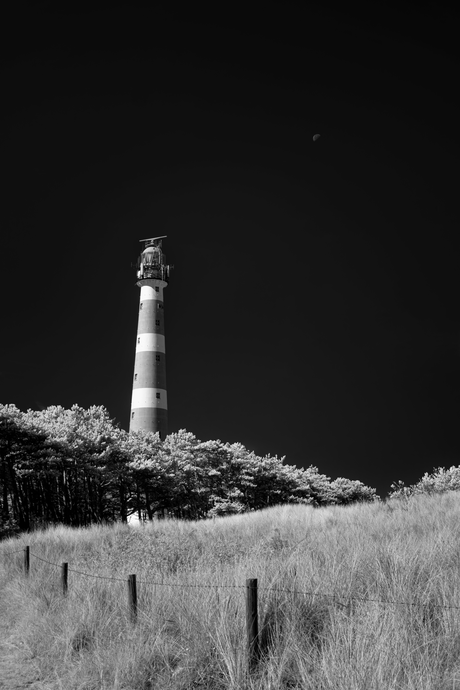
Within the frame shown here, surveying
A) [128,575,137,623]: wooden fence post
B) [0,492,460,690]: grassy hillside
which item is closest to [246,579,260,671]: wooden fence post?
[0,492,460,690]: grassy hillside

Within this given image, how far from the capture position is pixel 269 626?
251 inches

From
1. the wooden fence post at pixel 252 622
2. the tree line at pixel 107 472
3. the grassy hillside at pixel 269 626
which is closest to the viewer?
the grassy hillside at pixel 269 626

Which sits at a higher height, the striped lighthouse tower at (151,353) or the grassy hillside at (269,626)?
the striped lighthouse tower at (151,353)

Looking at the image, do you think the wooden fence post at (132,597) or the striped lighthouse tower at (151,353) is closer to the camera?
the wooden fence post at (132,597)

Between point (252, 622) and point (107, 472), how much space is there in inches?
1297

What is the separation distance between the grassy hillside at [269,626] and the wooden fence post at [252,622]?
112mm

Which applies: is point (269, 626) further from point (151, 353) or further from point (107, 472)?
point (151, 353)

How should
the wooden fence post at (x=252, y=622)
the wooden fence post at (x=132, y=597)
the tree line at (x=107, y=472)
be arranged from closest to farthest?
the wooden fence post at (x=252, y=622) → the wooden fence post at (x=132, y=597) → the tree line at (x=107, y=472)

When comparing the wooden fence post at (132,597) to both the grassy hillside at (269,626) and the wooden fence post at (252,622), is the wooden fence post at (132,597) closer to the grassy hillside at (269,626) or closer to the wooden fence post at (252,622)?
the grassy hillside at (269,626)

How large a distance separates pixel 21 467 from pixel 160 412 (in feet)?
68.3

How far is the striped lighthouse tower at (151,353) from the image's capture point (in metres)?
52.2

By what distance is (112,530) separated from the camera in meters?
20.6

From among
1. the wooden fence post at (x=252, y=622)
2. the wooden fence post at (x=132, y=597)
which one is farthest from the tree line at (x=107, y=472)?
the wooden fence post at (x=252, y=622)

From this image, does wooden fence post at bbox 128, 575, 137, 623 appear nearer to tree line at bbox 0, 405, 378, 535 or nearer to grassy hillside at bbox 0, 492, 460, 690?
grassy hillside at bbox 0, 492, 460, 690
